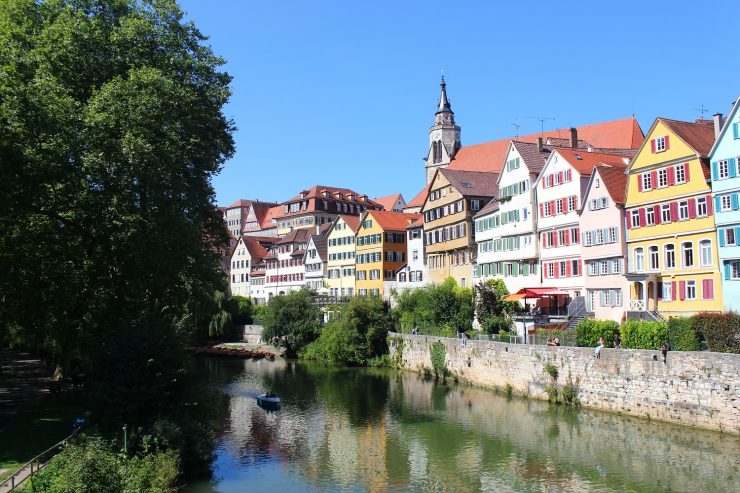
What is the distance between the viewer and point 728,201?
31453mm

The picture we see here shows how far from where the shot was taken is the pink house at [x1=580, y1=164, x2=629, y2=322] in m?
38.0

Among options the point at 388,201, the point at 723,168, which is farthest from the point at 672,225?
the point at 388,201

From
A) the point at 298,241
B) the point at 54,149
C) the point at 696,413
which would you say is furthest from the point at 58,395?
the point at 298,241

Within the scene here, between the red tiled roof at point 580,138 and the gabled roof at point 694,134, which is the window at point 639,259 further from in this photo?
the red tiled roof at point 580,138

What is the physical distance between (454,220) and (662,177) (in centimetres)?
2216

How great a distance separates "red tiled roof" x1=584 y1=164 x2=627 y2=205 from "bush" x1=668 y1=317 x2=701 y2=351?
12.1 m

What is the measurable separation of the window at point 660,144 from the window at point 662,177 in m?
1.18

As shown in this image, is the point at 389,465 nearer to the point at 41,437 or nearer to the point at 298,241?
the point at 41,437

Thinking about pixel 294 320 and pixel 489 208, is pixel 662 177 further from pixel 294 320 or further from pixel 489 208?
pixel 294 320

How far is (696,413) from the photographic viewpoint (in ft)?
83.8

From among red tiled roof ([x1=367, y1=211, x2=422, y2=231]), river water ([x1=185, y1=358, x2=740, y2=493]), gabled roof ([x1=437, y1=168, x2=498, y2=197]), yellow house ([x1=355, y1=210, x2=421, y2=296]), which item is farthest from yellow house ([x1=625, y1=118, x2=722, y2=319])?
yellow house ([x1=355, y1=210, x2=421, y2=296])

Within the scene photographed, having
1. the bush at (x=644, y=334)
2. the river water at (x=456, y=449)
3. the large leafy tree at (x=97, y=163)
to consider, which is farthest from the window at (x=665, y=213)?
the large leafy tree at (x=97, y=163)

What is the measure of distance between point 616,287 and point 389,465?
2078 centimetres

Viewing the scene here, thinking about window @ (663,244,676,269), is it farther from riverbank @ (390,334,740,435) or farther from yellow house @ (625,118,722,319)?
riverbank @ (390,334,740,435)
